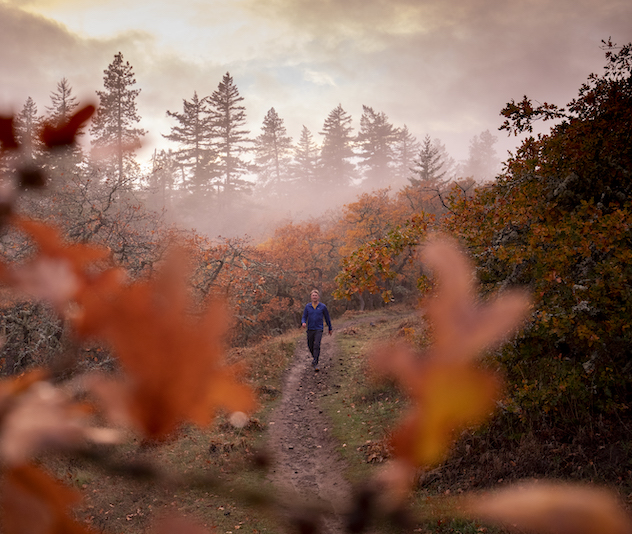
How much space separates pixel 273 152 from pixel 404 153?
2533cm

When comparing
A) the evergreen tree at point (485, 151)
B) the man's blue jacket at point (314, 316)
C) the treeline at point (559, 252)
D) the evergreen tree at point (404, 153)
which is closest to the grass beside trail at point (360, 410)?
the treeline at point (559, 252)

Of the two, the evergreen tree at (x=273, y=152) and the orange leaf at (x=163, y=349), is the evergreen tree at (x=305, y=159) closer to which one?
the evergreen tree at (x=273, y=152)

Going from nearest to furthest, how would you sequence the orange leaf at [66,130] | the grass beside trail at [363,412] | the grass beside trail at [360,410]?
the orange leaf at [66,130] → the grass beside trail at [363,412] → the grass beside trail at [360,410]

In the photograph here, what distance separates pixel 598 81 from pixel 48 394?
6915 mm

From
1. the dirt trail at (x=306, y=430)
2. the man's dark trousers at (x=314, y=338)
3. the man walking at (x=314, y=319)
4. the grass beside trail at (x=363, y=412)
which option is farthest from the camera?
the man's dark trousers at (x=314, y=338)

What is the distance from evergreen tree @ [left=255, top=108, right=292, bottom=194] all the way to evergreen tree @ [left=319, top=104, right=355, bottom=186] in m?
6.51

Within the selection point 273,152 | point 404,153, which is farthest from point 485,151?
point 273,152

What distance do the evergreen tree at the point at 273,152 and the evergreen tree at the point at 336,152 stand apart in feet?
21.3

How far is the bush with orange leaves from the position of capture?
22.1 inches

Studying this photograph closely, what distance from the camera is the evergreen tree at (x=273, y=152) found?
62531mm

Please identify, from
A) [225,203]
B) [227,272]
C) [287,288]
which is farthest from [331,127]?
[227,272]

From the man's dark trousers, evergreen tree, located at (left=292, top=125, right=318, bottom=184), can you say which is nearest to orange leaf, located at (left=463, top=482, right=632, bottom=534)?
the man's dark trousers

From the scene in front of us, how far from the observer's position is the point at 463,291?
75cm

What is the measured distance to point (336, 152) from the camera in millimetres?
66875
